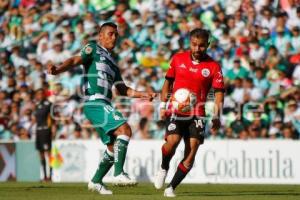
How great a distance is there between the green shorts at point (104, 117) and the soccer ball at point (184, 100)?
821mm

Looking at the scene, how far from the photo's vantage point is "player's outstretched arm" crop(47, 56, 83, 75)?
11.3m

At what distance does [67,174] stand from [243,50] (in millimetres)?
5566

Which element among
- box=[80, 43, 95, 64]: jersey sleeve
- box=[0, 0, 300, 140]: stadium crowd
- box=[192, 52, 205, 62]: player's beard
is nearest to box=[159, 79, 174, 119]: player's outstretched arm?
box=[192, 52, 205, 62]: player's beard

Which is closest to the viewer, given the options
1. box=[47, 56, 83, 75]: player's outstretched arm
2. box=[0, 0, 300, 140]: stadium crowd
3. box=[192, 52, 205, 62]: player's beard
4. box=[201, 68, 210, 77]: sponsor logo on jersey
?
box=[47, 56, 83, 75]: player's outstretched arm

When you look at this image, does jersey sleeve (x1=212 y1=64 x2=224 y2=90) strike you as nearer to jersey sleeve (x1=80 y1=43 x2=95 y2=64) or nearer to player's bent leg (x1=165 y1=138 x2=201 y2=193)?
player's bent leg (x1=165 y1=138 x2=201 y2=193)

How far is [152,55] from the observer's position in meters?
22.8

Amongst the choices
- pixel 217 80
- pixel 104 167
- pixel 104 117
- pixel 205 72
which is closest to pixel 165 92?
pixel 205 72

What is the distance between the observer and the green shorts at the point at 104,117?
12234 mm

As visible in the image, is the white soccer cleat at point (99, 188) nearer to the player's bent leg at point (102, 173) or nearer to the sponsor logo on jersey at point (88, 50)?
the player's bent leg at point (102, 173)

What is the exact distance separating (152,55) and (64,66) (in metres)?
11.2

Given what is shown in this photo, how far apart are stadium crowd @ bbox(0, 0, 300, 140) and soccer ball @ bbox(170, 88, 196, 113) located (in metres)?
7.77

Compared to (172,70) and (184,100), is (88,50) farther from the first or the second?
(184,100)

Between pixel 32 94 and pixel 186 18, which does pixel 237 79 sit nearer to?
pixel 186 18

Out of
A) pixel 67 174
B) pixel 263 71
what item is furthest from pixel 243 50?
pixel 67 174
